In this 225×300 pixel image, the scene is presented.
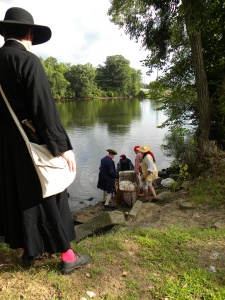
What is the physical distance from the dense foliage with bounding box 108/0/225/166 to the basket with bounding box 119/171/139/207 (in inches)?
89.4

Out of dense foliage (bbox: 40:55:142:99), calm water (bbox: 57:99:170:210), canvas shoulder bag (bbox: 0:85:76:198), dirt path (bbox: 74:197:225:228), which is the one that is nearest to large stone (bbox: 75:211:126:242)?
dirt path (bbox: 74:197:225:228)

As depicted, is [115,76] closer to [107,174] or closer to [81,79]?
[81,79]

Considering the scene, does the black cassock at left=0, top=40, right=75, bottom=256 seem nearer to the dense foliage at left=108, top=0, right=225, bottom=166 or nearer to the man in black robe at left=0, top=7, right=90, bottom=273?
the man in black robe at left=0, top=7, right=90, bottom=273

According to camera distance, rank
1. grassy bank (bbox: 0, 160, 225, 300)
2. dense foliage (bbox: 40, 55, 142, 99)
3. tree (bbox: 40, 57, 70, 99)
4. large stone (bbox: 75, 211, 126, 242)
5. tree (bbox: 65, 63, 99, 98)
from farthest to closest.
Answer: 1. tree (bbox: 65, 63, 99, 98)
2. dense foliage (bbox: 40, 55, 142, 99)
3. tree (bbox: 40, 57, 70, 99)
4. large stone (bbox: 75, 211, 126, 242)
5. grassy bank (bbox: 0, 160, 225, 300)

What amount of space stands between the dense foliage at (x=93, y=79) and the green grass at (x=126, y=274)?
62498 millimetres

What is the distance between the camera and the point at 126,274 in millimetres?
2443

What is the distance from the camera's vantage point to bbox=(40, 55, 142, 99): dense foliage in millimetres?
67438

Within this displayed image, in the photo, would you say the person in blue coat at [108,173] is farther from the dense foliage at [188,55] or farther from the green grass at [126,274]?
the green grass at [126,274]

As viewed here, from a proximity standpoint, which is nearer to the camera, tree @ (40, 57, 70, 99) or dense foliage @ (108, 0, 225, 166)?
A: dense foliage @ (108, 0, 225, 166)

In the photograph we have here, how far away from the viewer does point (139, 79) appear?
103875mm

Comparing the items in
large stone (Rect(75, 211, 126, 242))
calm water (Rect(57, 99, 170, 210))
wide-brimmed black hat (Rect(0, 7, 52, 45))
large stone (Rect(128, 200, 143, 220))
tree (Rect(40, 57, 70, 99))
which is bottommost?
calm water (Rect(57, 99, 170, 210))

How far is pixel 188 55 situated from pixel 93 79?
71766 mm

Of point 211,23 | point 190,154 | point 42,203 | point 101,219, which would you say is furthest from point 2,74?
point 211,23

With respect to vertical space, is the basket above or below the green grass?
below
